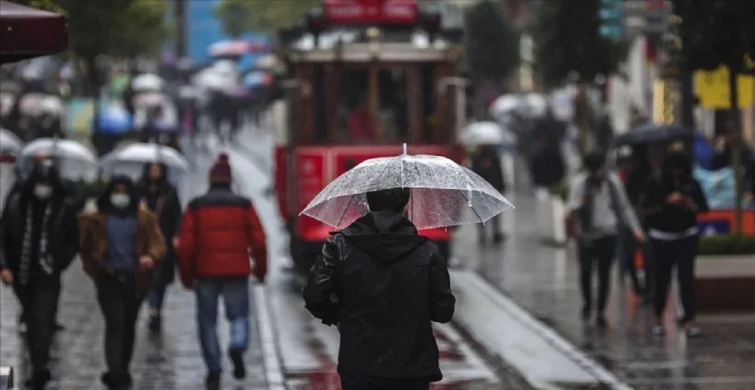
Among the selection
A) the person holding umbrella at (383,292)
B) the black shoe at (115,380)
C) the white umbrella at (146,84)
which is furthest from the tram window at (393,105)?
the white umbrella at (146,84)

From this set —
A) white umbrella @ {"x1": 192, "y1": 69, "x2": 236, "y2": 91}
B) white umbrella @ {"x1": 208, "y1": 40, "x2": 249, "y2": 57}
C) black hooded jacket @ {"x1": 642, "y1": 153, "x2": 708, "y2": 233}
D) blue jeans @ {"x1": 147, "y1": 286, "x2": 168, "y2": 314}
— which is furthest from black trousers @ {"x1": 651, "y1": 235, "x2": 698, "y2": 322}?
white umbrella @ {"x1": 208, "y1": 40, "x2": 249, "y2": 57}

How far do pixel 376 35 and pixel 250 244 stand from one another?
27.6ft

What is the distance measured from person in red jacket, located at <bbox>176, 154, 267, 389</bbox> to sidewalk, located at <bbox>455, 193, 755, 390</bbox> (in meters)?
2.72

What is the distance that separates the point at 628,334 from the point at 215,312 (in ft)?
13.6

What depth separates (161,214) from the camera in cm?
1669

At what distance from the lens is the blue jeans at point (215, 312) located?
13.5 metres

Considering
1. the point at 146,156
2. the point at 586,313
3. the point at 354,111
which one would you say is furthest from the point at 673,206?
the point at 354,111

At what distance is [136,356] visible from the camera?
1515 cm

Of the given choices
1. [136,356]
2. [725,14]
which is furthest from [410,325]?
[725,14]

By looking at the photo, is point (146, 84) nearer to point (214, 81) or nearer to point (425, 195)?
point (214, 81)

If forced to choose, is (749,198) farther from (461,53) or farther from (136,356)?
(136,356)

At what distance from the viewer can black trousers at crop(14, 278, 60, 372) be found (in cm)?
1302

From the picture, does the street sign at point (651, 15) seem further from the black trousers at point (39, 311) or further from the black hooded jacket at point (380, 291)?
the black hooded jacket at point (380, 291)

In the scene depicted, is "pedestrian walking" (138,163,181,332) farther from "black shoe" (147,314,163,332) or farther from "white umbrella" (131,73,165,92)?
"white umbrella" (131,73,165,92)
